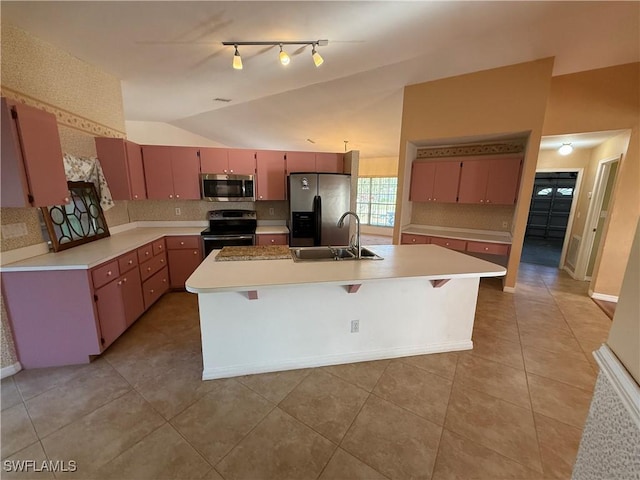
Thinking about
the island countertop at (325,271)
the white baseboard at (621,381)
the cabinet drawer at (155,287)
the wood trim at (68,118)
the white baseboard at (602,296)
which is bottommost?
the white baseboard at (602,296)

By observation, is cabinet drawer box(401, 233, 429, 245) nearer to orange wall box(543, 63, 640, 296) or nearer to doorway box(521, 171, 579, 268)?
orange wall box(543, 63, 640, 296)

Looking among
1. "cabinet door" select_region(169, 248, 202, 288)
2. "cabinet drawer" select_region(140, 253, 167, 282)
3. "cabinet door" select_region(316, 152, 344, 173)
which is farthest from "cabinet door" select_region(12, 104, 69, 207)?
"cabinet door" select_region(316, 152, 344, 173)

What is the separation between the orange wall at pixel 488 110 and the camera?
134 inches

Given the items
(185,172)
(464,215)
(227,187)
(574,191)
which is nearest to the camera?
(185,172)

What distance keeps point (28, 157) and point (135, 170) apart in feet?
5.57

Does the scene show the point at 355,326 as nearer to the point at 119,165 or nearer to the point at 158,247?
the point at 158,247

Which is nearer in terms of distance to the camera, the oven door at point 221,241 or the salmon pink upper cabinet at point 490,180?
the oven door at point 221,241

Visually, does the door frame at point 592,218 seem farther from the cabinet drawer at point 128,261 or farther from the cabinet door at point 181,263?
the cabinet drawer at point 128,261

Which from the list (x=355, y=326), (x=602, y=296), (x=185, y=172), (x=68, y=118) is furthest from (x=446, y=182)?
(x=68, y=118)

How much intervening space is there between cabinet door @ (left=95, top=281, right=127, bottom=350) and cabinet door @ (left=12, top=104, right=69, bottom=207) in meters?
0.82

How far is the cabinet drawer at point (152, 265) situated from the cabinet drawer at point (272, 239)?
1.30 meters

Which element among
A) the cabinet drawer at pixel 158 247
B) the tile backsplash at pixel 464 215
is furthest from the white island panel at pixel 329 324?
the tile backsplash at pixel 464 215

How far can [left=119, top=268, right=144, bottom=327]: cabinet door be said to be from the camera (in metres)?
2.58

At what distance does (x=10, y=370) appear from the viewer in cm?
207
